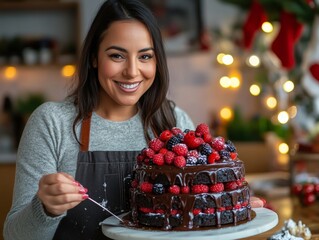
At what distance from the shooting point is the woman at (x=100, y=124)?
175cm

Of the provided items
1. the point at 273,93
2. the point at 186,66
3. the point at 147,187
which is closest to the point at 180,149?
the point at 147,187

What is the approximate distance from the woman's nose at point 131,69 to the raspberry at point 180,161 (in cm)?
27

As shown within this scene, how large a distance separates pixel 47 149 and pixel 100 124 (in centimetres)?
18

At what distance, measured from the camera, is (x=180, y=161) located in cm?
159

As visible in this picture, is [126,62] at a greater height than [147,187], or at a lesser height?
greater

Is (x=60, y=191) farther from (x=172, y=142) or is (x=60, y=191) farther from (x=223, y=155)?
(x=223, y=155)

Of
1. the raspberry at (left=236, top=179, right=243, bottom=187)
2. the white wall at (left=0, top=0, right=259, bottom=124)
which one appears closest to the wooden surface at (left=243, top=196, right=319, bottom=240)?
the raspberry at (left=236, top=179, right=243, bottom=187)

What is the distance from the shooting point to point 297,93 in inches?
165

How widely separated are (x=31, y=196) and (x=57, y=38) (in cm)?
397

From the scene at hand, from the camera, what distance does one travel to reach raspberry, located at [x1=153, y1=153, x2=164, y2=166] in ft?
5.31

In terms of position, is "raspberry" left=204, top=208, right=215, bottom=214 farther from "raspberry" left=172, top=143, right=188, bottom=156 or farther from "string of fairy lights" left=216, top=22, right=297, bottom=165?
"string of fairy lights" left=216, top=22, right=297, bottom=165

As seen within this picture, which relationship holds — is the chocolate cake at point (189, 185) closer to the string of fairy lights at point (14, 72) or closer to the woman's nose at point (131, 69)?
the woman's nose at point (131, 69)

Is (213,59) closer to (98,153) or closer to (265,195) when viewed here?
(265,195)

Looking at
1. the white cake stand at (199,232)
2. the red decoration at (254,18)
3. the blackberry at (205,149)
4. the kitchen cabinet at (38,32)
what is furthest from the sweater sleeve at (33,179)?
the kitchen cabinet at (38,32)
